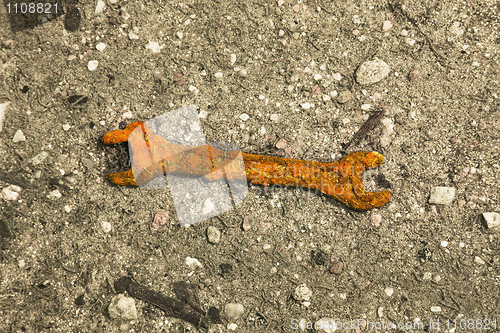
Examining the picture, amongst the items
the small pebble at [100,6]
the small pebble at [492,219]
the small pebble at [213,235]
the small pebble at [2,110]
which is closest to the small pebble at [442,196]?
the small pebble at [492,219]

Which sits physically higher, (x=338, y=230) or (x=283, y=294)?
(x=338, y=230)

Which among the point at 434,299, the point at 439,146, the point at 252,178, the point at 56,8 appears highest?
Result: the point at 56,8

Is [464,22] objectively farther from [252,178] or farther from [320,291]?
[320,291]

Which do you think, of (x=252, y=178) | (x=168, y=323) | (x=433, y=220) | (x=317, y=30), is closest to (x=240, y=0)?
(x=317, y=30)

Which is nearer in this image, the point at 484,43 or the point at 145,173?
the point at 145,173

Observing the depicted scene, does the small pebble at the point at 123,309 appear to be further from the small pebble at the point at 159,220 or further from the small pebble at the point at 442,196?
the small pebble at the point at 442,196

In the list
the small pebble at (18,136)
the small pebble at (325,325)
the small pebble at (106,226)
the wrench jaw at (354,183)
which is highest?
the small pebble at (18,136)

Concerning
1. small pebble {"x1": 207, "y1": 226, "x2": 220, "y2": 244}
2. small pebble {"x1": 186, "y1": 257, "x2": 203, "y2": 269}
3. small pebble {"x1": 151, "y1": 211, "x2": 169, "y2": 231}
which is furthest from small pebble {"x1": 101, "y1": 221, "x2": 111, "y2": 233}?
small pebble {"x1": 207, "y1": 226, "x2": 220, "y2": 244}
